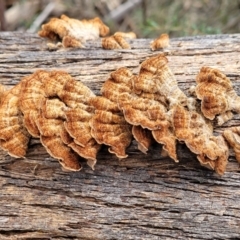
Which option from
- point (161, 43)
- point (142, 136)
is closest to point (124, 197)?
point (142, 136)

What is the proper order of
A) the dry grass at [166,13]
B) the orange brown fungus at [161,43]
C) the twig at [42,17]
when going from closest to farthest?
the orange brown fungus at [161,43] → the twig at [42,17] → the dry grass at [166,13]

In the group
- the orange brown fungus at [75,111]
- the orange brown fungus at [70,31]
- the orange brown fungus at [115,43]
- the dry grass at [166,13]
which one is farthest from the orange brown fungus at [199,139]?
the dry grass at [166,13]

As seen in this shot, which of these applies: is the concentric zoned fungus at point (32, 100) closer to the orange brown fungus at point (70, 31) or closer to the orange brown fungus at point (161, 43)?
the orange brown fungus at point (70, 31)

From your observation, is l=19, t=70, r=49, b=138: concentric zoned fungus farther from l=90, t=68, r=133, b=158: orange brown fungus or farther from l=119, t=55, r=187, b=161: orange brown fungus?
l=119, t=55, r=187, b=161: orange brown fungus

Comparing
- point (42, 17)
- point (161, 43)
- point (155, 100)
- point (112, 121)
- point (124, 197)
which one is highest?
point (42, 17)

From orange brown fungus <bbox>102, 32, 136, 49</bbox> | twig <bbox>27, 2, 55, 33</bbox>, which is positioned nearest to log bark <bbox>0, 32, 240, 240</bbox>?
orange brown fungus <bbox>102, 32, 136, 49</bbox>

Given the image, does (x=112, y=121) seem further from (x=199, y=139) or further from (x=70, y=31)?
(x=70, y=31)

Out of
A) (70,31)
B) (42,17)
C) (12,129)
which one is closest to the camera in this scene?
(12,129)
